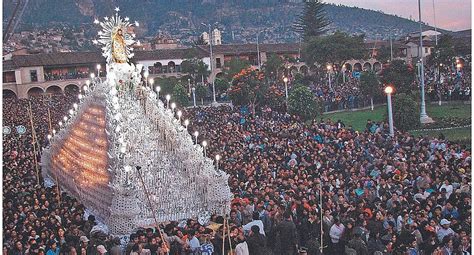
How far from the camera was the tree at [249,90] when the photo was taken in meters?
21.7

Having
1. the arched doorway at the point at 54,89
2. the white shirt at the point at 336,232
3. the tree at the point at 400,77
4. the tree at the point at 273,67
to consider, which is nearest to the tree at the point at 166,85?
the tree at the point at 273,67

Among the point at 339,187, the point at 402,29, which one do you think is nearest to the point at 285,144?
the point at 339,187

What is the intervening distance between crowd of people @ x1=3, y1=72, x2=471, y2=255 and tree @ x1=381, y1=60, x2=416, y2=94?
315 inches

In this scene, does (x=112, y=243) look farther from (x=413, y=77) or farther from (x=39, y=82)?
(x=39, y=82)

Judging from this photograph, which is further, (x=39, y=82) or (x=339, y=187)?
(x=39, y=82)

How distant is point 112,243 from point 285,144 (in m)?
6.32

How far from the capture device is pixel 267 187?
8.48 m

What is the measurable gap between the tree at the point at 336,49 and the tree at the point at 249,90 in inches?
308

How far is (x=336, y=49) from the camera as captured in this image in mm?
28656

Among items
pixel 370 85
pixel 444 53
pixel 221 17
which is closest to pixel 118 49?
pixel 370 85

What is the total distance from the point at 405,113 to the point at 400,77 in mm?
5284

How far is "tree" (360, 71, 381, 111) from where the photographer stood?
68.6 feet

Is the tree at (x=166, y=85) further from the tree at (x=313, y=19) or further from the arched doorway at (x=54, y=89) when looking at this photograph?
the tree at (x=313, y=19)

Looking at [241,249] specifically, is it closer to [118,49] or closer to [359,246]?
[359,246]
